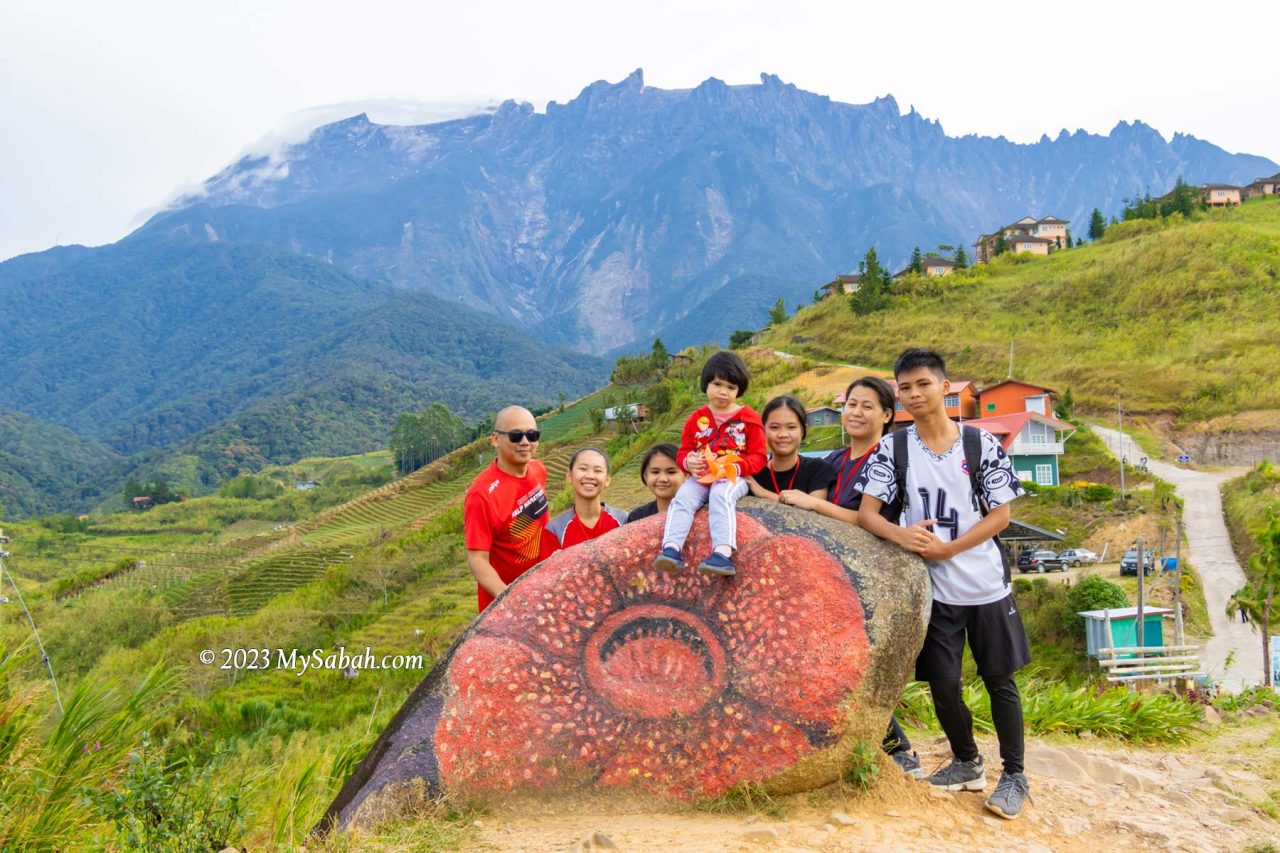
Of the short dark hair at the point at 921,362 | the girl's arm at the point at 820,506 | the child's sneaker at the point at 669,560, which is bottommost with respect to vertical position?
the child's sneaker at the point at 669,560

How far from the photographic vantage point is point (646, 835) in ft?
12.7

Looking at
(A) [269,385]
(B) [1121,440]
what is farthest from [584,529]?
(A) [269,385]

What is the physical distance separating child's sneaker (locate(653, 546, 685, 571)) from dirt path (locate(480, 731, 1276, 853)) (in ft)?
3.53

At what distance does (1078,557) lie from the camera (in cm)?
2816

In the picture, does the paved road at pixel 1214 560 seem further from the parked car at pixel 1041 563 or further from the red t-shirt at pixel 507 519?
the red t-shirt at pixel 507 519

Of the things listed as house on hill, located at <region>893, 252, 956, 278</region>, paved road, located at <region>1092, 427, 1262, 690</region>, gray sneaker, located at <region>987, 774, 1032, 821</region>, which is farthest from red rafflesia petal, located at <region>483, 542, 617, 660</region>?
house on hill, located at <region>893, 252, 956, 278</region>

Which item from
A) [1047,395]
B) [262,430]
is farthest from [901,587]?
[262,430]

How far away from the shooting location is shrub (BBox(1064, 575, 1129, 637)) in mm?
20828

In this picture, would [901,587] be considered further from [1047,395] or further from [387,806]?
[1047,395]

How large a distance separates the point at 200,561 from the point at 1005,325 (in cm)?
5049

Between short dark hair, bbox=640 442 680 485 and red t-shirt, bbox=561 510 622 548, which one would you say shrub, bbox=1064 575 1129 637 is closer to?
short dark hair, bbox=640 442 680 485

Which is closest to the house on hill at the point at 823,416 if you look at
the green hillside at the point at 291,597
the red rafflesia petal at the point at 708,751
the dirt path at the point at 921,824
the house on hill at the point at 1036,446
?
the green hillside at the point at 291,597

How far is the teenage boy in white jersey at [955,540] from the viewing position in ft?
13.4

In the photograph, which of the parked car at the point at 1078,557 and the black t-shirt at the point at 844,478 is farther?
the parked car at the point at 1078,557
